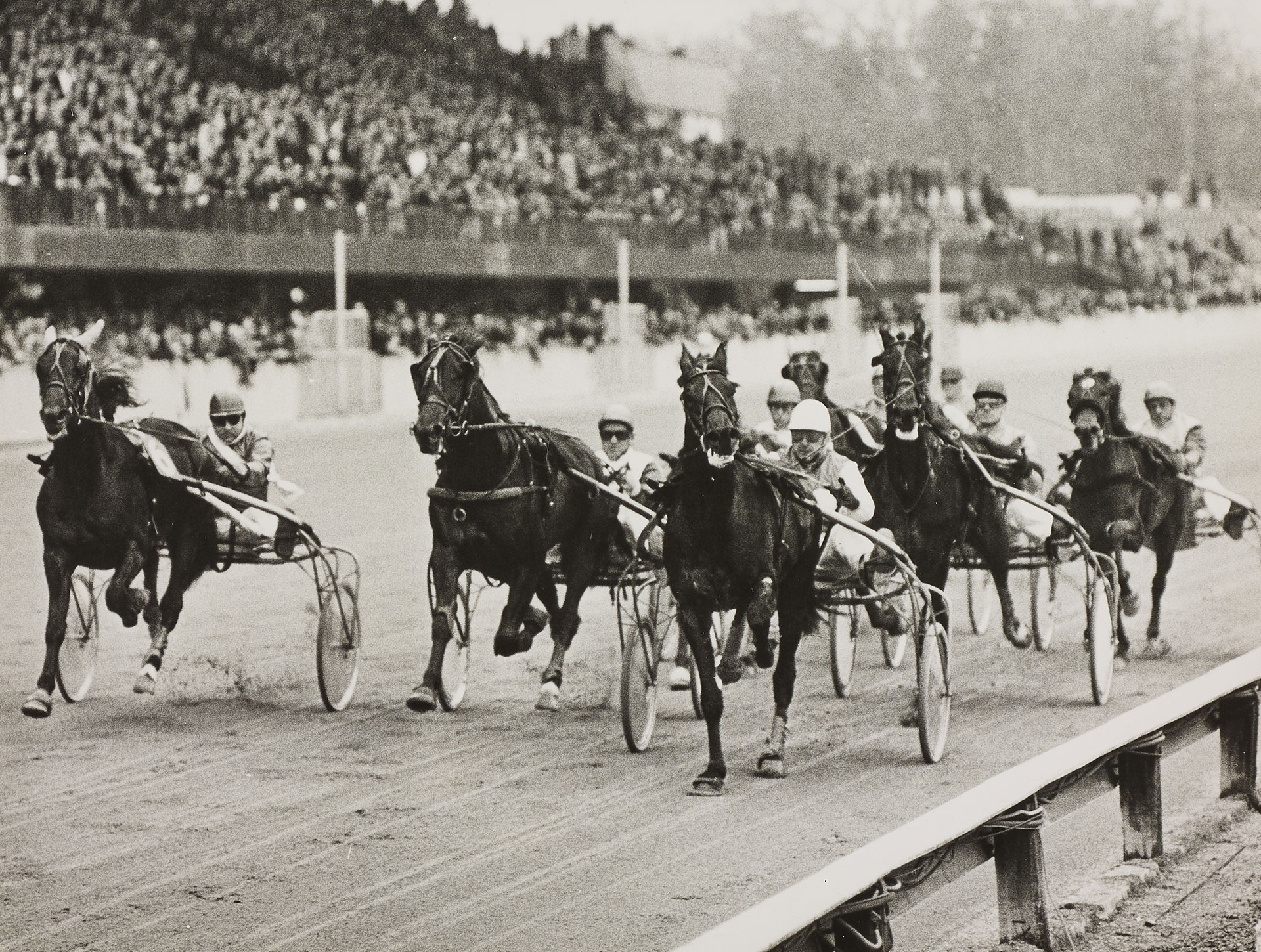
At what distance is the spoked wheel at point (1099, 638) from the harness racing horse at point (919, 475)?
66cm

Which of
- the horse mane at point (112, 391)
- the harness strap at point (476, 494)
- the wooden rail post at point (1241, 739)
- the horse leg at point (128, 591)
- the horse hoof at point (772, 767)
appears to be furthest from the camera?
the horse mane at point (112, 391)

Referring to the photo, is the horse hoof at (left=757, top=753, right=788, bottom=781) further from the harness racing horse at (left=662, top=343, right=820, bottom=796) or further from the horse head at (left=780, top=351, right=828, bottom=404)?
the horse head at (left=780, top=351, right=828, bottom=404)

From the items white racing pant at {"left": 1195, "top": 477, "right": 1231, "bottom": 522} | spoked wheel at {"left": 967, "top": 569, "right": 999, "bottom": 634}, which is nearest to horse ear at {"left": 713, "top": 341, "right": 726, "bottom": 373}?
spoked wheel at {"left": 967, "top": 569, "right": 999, "bottom": 634}

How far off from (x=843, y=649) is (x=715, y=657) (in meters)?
1.32

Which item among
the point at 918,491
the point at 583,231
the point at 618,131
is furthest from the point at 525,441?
the point at 618,131

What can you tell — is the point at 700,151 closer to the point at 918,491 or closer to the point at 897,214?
the point at 897,214

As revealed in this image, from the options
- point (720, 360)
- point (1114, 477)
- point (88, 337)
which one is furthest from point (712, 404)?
point (1114, 477)

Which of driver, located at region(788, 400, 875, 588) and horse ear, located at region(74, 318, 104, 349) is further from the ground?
horse ear, located at region(74, 318, 104, 349)

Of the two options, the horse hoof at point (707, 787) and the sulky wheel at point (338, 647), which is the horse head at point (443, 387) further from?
the horse hoof at point (707, 787)

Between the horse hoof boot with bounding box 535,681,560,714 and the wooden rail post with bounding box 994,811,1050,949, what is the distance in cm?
355

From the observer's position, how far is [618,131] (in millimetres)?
24844

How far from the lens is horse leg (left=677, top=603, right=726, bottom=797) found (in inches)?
253

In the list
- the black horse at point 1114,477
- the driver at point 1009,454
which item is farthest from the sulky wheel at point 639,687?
the black horse at point 1114,477

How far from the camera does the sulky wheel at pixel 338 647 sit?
314 inches
